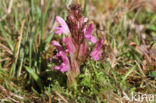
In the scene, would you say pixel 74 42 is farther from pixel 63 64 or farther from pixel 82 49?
pixel 63 64

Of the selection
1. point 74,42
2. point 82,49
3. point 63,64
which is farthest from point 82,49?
point 63,64

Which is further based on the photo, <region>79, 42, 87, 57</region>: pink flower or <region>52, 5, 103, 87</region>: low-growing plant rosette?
<region>79, 42, 87, 57</region>: pink flower

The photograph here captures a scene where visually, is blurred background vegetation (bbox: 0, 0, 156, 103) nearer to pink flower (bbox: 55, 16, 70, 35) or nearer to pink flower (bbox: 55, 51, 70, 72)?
pink flower (bbox: 55, 51, 70, 72)

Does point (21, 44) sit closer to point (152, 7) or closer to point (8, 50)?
point (8, 50)

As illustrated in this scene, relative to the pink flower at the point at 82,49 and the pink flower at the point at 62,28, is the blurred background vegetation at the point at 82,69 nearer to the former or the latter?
the pink flower at the point at 82,49

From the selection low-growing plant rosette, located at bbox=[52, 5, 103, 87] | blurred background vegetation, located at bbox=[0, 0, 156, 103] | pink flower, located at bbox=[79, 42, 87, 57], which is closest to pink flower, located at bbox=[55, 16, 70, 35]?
low-growing plant rosette, located at bbox=[52, 5, 103, 87]

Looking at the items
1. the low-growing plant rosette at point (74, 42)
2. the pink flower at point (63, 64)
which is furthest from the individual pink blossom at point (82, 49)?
the pink flower at point (63, 64)

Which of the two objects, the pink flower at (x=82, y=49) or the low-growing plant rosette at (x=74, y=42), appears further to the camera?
the pink flower at (x=82, y=49)

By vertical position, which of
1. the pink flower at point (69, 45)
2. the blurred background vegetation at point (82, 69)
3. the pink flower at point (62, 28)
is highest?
the pink flower at point (62, 28)

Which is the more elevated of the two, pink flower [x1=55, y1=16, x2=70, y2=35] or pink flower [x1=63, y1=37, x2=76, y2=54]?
pink flower [x1=55, y1=16, x2=70, y2=35]
